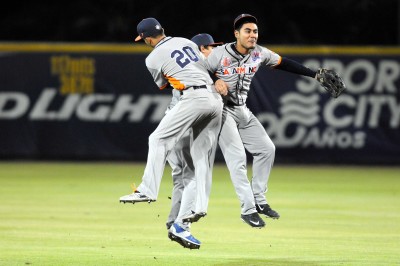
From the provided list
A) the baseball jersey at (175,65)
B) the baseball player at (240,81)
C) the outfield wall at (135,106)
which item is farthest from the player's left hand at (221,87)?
the outfield wall at (135,106)

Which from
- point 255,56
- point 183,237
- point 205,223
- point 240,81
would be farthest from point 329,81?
point 205,223

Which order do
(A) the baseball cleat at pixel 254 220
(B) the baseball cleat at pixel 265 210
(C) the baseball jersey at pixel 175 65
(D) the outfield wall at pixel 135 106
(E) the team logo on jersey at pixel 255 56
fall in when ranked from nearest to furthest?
(C) the baseball jersey at pixel 175 65 < (A) the baseball cleat at pixel 254 220 < (E) the team logo on jersey at pixel 255 56 < (B) the baseball cleat at pixel 265 210 < (D) the outfield wall at pixel 135 106

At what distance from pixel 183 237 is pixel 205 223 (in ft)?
8.16

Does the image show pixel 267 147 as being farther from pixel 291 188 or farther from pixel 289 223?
pixel 291 188

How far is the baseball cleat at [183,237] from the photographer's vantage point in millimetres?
8784

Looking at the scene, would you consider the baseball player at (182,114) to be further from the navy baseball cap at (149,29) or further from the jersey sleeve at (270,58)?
the jersey sleeve at (270,58)

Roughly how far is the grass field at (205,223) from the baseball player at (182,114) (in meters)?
0.64

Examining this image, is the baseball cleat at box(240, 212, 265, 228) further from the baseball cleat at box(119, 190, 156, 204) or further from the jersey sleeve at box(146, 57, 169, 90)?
the jersey sleeve at box(146, 57, 169, 90)

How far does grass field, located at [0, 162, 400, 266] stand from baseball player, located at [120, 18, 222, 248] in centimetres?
64

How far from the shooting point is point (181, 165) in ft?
30.5

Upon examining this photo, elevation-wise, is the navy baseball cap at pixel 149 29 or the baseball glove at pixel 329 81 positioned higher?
the navy baseball cap at pixel 149 29

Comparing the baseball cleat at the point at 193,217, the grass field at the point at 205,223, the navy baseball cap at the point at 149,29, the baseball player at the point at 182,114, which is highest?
the navy baseball cap at the point at 149,29

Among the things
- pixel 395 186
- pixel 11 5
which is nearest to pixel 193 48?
pixel 395 186

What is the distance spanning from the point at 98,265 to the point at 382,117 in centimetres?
1188
